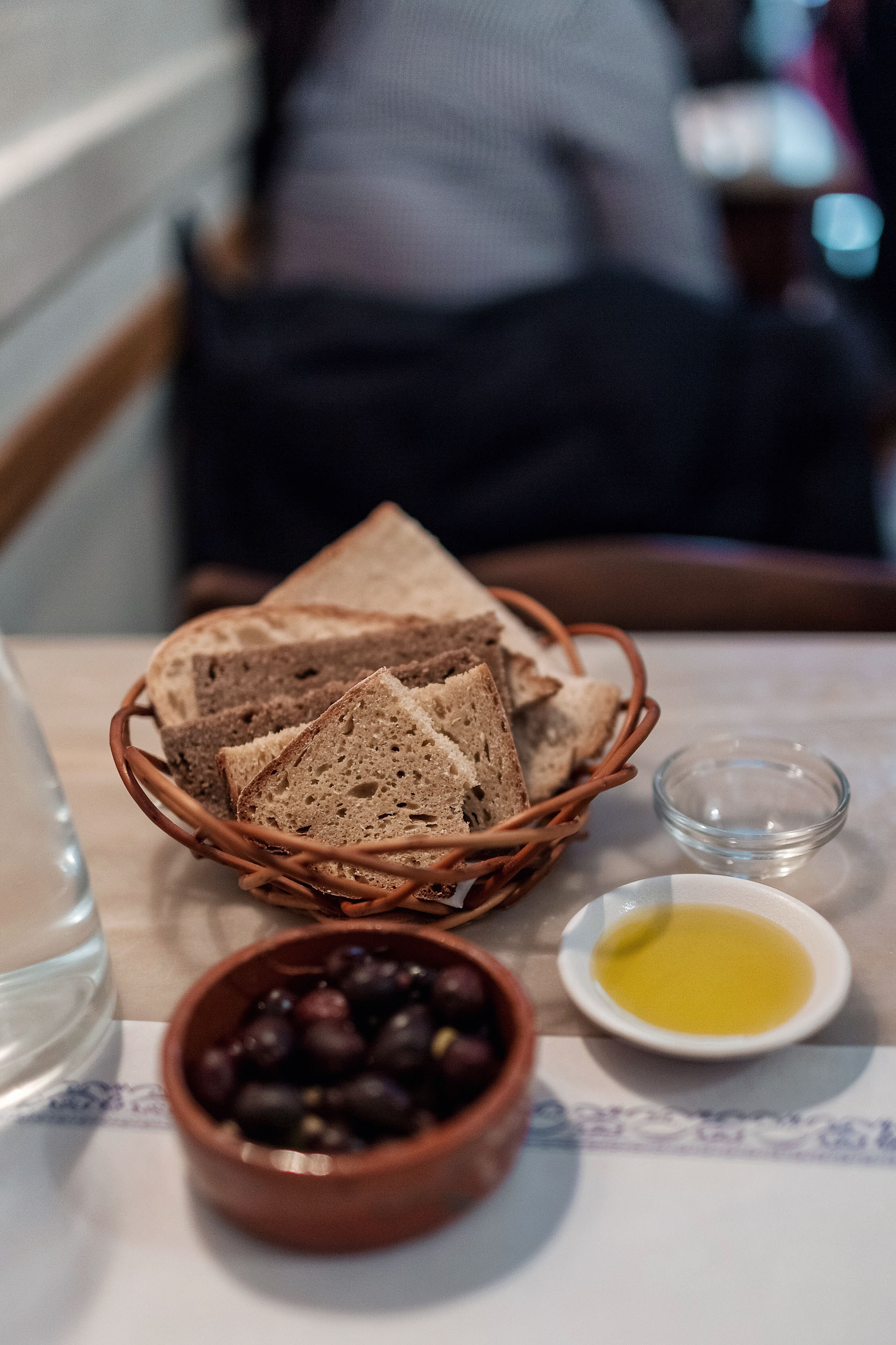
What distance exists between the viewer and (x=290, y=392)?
1.57 metres

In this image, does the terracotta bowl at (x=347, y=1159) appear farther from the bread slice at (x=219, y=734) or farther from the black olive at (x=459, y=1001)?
the bread slice at (x=219, y=734)

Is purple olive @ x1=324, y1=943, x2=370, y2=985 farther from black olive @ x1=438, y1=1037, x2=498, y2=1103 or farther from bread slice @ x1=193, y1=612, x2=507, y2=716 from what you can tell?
bread slice @ x1=193, y1=612, x2=507, y2=716

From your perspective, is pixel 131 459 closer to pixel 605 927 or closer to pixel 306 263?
pixel 306 263

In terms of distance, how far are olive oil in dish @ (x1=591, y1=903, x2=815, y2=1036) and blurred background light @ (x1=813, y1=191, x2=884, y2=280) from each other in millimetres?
3649

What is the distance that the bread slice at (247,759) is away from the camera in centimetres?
73

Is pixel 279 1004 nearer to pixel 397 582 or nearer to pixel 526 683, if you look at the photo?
pixel 526 683

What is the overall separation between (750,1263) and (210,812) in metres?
0.42

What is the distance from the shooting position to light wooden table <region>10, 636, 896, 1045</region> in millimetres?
712

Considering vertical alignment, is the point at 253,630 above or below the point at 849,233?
above

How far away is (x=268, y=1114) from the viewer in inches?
19.1

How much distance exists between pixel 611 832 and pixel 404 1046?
37cm

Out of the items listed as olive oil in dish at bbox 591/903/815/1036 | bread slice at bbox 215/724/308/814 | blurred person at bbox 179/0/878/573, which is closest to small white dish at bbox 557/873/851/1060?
olive oil in dish at bbox 591/903/815/1036

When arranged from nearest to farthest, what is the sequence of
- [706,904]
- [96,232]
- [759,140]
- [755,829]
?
[706,904]
[755,829]
[96,232]
[759,140]

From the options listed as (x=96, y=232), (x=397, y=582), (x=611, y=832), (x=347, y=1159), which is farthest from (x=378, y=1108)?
(x=96, y=232)
